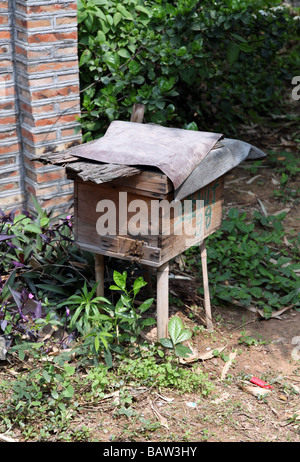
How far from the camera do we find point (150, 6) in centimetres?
508

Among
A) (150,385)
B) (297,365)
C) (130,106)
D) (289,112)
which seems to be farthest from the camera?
(289,112)

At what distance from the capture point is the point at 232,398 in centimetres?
364

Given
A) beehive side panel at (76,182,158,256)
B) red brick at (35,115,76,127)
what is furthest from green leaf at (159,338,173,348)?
red brick at (35,115,76,127)

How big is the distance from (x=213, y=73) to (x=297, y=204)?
1.43m

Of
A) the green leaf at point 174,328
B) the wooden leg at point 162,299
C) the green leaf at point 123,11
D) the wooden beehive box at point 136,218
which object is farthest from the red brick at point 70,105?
the green leaf at point 174,328

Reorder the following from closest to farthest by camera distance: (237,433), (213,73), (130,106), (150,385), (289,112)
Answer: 1. (237,433)
2. (150,385)
3. (130,106)
4. (213,73)
5. (289,112)

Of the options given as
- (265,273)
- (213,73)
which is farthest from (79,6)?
(265,273)

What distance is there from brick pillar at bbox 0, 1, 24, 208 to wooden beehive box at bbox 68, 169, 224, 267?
47.1 inches

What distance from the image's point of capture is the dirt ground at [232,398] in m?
3.35

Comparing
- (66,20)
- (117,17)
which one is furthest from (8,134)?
(117,17)

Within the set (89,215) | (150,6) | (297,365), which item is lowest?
(297,365)

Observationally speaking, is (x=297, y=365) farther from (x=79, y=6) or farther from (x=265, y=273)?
(x=79, y=6)

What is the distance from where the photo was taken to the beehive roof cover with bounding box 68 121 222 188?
3.40 metres

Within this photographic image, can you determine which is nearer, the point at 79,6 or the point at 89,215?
the point at 89,215
